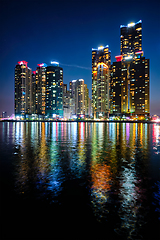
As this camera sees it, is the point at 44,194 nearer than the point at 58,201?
No

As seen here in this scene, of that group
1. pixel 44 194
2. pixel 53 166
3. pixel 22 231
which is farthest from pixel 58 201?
pixel 53 166

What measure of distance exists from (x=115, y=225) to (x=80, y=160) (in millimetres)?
9871

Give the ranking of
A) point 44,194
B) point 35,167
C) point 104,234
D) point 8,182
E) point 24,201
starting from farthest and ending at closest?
1. point 35,167
2. point 8,182
3. point 44,194
4. point 24,201
5. point 104,234

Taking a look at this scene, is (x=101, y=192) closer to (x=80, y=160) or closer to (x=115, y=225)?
(x=115, y=225)

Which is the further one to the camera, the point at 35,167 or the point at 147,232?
the point at 35,167

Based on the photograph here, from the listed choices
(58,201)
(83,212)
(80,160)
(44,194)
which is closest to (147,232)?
(83,212)

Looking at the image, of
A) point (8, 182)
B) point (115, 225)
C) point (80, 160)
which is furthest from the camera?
point (80, 160)

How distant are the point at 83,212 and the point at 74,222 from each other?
0.74 m

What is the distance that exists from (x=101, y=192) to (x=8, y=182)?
18.6 feet

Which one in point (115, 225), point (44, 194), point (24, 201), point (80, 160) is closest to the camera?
point (115, 225)

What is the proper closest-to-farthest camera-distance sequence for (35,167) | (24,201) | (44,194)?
(24,201), (44,194), (35,167)

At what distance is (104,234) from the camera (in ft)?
18.8

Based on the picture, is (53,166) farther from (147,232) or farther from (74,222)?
(147,232)

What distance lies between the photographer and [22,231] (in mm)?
5953
